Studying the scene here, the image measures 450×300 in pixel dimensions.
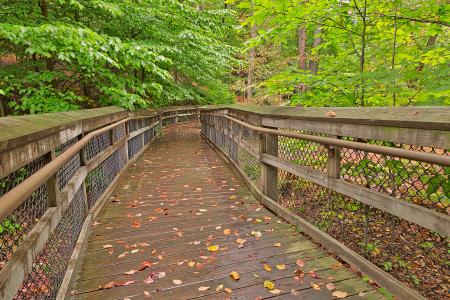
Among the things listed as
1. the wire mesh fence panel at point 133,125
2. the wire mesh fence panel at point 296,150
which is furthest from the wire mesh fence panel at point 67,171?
the wire mesh fence panel at point 133,125

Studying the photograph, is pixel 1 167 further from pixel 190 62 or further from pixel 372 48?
pixel 190 62

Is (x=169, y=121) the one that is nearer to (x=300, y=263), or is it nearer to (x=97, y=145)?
(x=97, y=145)

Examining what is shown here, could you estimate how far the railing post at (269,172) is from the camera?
461 cm

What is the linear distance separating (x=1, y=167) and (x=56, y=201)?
0.77m

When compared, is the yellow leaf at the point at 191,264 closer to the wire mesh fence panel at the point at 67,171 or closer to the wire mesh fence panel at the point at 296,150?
the wire mesh fence panel at the point at 67,171

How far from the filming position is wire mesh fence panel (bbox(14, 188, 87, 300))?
7.77 feet

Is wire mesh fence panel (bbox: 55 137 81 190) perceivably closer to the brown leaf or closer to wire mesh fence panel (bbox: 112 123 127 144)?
the brown leaf

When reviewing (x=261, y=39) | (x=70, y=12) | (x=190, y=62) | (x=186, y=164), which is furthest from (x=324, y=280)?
(x=190, y=62)

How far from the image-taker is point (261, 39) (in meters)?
4.99

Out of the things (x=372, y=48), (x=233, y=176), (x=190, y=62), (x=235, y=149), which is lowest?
(x=233, y=176)

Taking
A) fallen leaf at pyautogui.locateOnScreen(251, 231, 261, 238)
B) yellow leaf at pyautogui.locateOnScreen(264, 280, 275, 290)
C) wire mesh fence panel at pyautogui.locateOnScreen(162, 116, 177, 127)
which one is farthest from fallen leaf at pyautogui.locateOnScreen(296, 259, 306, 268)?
A: wire mesh fence panel at pyautogui.locateOnScreen(162, 116, 177, 127)

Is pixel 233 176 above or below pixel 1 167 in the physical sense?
below

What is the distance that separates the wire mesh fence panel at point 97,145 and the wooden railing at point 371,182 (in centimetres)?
248

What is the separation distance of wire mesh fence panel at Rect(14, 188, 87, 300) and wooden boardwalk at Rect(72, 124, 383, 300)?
22 centimetres
